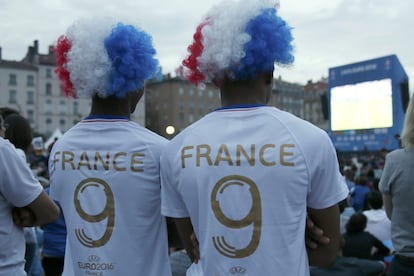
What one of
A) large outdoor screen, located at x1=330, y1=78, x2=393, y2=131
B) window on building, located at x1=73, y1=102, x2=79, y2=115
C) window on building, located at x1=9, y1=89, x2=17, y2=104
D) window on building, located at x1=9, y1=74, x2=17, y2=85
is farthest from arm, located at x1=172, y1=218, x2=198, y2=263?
window on building, located at x1=73, y1=102, x2=79, y2=115

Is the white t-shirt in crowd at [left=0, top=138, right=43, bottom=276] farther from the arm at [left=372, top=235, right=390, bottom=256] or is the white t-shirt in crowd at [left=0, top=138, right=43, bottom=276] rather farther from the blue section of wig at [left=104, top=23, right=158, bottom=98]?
the arm at [left=372, top=235, right=390, bottom=256]

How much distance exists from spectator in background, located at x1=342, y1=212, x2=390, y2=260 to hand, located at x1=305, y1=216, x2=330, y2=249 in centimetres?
317

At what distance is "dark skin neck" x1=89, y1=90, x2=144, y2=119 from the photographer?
231 centimetres

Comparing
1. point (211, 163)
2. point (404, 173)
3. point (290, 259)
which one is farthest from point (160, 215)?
point (404, 173)

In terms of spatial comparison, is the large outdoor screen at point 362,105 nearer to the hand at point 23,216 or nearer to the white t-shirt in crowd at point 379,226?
the white t-shirt in crowd at point 379,226

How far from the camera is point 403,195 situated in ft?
8.91

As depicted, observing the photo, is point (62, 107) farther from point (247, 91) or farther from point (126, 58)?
point (247, 91)

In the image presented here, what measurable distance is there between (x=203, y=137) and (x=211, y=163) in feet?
0.35

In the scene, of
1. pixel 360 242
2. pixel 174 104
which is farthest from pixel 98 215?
pixel 174 104

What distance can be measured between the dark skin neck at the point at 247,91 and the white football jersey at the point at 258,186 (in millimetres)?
57

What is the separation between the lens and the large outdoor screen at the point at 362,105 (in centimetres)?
Result: 1566

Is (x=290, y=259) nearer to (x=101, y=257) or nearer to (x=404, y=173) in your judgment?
(x=101, y=257)

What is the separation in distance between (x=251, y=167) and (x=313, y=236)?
13.9 inches

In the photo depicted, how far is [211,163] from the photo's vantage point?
1.75m
